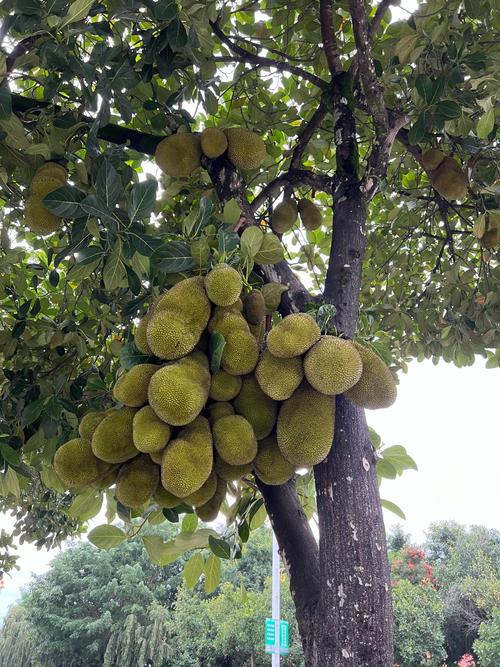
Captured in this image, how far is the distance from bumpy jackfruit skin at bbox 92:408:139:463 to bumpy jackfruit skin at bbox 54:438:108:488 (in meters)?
0.03

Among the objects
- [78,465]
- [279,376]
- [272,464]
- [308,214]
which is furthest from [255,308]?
[308,214]

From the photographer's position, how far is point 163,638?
1215cm

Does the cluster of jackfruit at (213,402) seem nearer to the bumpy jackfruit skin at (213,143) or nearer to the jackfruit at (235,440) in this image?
the jackfruit at (235,440)

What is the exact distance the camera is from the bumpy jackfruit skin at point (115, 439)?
0.95 metres

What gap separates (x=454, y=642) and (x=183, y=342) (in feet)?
38.7

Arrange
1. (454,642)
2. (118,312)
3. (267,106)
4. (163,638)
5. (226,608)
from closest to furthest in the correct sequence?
(118,312) → (267,106) → (454,642) → (226,608) → (163,638)

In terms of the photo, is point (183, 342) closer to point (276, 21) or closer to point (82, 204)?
point (82, 204)

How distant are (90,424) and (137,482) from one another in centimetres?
16

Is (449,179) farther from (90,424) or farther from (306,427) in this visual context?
(90,424)

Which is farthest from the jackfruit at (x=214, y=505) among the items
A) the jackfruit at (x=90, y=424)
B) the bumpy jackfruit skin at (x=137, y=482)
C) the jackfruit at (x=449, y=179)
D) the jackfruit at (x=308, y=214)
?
the jackfruit at (x=449, y=179)

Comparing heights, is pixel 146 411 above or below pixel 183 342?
below

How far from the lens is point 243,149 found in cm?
147

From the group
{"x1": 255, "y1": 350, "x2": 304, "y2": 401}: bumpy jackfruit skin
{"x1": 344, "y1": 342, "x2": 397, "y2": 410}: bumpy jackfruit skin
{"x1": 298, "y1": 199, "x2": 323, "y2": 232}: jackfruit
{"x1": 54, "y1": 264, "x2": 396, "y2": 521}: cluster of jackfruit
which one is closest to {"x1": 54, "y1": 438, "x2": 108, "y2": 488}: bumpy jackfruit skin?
{"x1": 54, "y1": 264, "x2": 396, "y2": 521}: cluster of jackfruit

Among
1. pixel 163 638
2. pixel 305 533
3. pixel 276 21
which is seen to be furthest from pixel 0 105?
pixel 163 638
